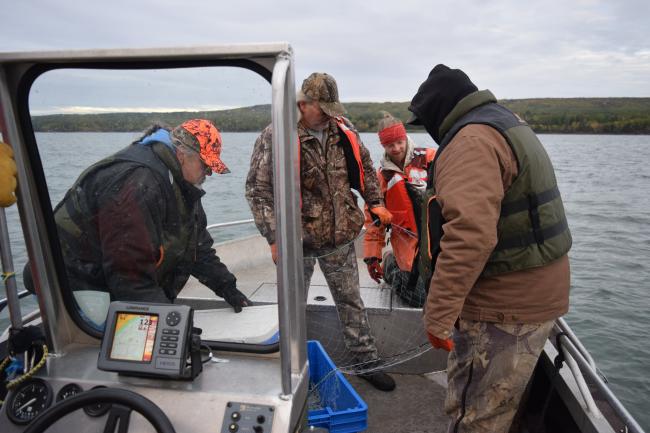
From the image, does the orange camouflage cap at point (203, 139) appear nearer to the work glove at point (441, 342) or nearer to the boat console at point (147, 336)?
the boat console at point (147, 336)

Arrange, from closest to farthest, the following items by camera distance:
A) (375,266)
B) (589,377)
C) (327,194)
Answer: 1. (589,377)
2. (327,194)
3. (375,266)

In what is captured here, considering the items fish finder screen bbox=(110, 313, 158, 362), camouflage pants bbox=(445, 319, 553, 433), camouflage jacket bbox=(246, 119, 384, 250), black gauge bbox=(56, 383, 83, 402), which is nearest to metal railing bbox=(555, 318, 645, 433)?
camouflage pants bbox=(445, 319, 553, 433)

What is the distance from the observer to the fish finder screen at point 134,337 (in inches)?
56.1

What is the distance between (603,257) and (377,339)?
429 inches

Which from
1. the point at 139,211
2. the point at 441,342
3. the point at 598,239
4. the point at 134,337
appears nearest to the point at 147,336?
the point at 134,337

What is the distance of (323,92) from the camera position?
2.62 m

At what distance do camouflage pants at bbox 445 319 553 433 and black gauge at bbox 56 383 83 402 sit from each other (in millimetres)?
1412

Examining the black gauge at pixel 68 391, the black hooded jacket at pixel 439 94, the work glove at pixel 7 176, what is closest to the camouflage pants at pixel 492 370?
the black hooded jacket at pixel 439 94

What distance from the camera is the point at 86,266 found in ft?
5.51

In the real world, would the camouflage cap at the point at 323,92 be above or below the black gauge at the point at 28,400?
above

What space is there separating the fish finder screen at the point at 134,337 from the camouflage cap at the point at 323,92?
1.60 m

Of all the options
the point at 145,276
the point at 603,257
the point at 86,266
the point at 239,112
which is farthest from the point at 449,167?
the point at 603,257

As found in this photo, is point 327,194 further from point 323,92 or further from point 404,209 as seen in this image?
point 404,209

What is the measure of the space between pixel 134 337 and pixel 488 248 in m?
1.19
